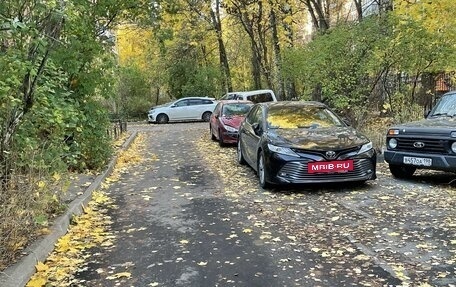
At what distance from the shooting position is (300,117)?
922 centimetres

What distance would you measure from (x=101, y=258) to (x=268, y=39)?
28.1 meters

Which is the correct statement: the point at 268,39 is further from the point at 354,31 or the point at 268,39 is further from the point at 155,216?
the point at 155,216

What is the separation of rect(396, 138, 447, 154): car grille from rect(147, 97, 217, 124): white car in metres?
21.2

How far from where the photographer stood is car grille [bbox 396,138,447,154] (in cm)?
790

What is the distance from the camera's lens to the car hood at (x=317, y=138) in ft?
25.9

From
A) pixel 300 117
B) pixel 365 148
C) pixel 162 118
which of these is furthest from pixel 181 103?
pixel 365 148

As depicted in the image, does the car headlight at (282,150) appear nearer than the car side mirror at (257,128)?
Yes

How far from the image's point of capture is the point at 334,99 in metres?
14.1

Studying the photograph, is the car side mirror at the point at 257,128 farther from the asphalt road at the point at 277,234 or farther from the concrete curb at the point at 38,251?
the concrete curb at the point at 38,251

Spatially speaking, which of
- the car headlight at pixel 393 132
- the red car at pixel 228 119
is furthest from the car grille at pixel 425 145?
the red car at pixel 228 119

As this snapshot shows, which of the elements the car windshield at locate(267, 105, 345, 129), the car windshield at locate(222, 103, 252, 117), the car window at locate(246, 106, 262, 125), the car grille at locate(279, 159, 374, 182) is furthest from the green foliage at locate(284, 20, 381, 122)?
the car grille at locate(279, 159, 374, 182)

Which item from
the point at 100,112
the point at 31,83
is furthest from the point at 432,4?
the point at 31,83

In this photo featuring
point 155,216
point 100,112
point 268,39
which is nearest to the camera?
point 155,216

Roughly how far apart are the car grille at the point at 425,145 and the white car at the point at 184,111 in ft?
69.5
